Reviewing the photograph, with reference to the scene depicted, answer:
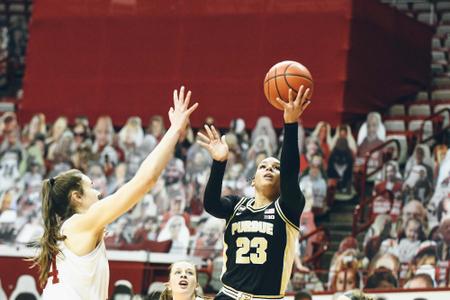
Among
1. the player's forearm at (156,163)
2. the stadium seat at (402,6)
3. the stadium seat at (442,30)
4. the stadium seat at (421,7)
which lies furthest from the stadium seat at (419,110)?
the player's forearm at (156,163)

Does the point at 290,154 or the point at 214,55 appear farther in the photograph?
the point at 214,55

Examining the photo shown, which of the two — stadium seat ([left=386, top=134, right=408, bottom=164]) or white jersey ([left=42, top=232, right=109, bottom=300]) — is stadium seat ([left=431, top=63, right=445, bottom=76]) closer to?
stadium seat ([left=386, top=134, right=408, bottom=164])

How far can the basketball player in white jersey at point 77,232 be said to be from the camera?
5.19m

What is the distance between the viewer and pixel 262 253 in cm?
658

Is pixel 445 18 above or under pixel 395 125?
above

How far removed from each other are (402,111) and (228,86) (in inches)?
110

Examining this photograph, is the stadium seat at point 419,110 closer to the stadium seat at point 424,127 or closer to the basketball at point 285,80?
the stadium seat at point 424,127

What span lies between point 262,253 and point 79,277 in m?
1.53

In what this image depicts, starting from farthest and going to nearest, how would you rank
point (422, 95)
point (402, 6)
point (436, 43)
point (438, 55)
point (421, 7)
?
point (402, 6) < point (421, 7) < point (436, 43) < point (438, 55) < point (422, 95)

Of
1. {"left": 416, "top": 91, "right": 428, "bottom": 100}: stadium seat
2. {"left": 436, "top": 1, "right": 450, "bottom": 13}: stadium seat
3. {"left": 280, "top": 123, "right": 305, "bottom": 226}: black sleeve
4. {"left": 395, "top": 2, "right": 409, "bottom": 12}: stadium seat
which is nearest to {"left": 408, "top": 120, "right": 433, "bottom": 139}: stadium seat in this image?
{"left": 416, "top": 91, "right": 428, "bottom": 100}: stadium seat

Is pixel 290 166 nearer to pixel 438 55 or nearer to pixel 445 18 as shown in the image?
pixel 438 55

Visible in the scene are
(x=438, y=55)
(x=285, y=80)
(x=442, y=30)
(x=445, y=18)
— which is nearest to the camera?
(x=285, y=80)

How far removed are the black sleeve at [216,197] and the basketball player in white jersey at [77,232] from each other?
1.25 metres

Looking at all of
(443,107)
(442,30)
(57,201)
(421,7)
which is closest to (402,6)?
(421,7)
